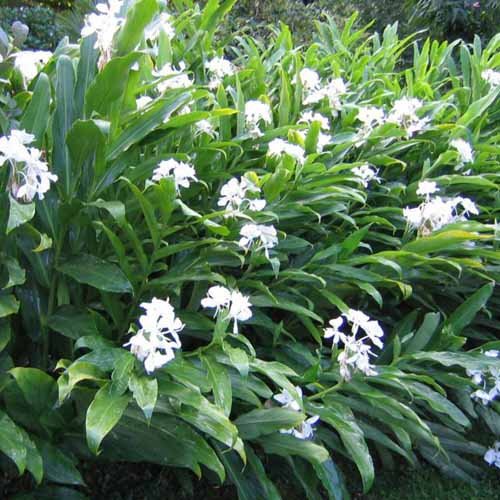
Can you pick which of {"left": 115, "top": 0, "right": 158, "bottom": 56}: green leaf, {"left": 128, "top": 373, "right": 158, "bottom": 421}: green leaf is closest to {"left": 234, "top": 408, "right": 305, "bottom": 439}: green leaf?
{"left": 128, "top": 373, "right": 158, "bottom": 421}: green leaf

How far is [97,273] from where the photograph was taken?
2336 millimetres

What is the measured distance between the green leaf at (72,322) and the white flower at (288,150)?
102 cm

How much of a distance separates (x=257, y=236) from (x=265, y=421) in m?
0.62

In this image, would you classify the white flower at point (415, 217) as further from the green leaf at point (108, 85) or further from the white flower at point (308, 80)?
the green leaf at point (108, 85)

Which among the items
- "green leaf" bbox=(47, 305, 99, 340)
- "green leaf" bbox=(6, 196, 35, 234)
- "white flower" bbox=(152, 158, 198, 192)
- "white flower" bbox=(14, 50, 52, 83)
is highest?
"white flower" bbox=(14, 50, 52, 83)

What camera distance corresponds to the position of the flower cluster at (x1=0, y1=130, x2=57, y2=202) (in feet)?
6.70

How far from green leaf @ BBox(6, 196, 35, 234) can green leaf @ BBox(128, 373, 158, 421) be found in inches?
20.5

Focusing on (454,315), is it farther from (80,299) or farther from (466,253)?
(80,299)

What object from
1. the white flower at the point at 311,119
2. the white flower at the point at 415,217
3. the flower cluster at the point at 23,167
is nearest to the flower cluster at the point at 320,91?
the white flower at the point at 311,119

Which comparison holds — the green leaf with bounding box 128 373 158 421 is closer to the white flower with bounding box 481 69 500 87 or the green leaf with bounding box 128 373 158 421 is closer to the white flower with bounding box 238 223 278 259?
the white flower with bounding box 238 223 278 259

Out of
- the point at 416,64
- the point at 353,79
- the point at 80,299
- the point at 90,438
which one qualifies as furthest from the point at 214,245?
the point at 416,64

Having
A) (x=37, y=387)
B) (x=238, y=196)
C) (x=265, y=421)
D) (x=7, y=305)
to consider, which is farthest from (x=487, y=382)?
(x=7, y=305)

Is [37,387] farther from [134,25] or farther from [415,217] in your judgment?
[415,217]

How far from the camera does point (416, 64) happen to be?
4.82 meters
